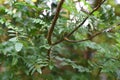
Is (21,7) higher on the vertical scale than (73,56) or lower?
higher

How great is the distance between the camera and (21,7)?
98 centimetres

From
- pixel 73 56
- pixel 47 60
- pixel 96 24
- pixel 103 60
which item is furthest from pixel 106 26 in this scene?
pixel 73 56

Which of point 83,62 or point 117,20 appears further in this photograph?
point 83,62

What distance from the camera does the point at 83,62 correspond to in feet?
4.36

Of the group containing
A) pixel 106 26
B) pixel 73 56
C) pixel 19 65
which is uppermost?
pixel 106 26

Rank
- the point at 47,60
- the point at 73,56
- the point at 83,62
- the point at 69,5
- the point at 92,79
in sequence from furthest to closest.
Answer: the point at 73,56 → the point at 83,62 → the point at 92,79 → the point at 47,60 → the point at 69,5

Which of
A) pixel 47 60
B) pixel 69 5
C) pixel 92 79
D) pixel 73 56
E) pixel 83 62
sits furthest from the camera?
pixel 73 56

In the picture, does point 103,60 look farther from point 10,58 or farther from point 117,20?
point 10,58

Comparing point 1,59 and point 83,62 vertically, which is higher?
point 1,59

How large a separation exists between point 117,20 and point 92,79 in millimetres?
297

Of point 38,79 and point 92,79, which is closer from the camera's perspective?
point 38,79

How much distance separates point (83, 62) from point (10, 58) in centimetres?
43

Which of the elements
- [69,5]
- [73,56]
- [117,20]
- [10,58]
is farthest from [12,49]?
[73,56]

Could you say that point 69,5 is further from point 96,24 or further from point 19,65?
point 19,65
